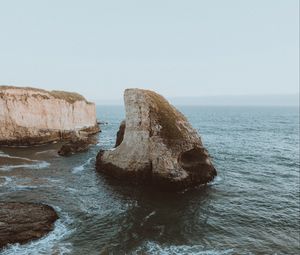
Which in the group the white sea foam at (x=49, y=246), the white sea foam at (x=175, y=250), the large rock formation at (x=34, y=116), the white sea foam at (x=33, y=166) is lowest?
the white sea foam at (x=175, y=250)

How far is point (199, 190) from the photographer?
3042 centimetres

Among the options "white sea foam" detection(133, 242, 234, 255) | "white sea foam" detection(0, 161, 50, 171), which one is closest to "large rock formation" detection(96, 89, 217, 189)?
"white sea foam" detection(0, 161, 50, 171)

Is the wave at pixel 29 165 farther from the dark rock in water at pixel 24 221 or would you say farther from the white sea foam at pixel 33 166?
the dark rock in water at pixel 24 221

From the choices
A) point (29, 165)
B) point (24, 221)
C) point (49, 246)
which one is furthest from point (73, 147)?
point (49, 246)

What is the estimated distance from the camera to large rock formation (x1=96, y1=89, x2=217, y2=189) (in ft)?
101

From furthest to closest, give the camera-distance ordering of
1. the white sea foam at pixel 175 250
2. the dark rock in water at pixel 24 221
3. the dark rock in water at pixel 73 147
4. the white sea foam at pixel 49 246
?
the dark rock in water at pixel 73 147, the dark rock in water at pixel 24 221, the white sea foam at pixel 175 250, the white sea foam at pixel 49 246

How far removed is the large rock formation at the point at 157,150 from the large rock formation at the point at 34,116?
897 inches

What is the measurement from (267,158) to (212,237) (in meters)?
29.4

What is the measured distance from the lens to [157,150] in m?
31.4

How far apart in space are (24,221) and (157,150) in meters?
14.6

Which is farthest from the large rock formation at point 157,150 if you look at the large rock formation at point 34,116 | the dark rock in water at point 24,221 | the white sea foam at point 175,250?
the large rock formation at point 34,116

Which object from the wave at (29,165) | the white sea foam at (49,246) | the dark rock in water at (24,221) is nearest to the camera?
the white sea foam at (49,246)

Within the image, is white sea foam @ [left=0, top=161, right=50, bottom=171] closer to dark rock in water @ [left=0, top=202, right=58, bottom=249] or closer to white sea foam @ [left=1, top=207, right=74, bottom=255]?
dark rock in water @ [left=0, top=202, right=58, bottom=249]

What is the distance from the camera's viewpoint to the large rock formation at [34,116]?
49719 millimetres
